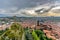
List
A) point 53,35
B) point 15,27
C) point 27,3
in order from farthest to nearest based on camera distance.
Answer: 1. point 27,3
2. point 53,35
3. point 15,27

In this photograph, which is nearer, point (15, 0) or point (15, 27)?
point (15, 27)

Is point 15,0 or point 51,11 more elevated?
point 15,0

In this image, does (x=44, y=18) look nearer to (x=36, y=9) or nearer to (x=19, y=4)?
(x=36, y=9)

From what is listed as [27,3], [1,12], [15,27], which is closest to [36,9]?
[27,3]

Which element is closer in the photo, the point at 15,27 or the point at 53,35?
the point at 15,27

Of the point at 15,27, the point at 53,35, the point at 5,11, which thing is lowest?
the point at 53,35

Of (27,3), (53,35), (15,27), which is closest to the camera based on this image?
(15,27)

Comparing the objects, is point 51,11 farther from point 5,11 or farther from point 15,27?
point 15,27

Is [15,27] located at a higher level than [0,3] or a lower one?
lower

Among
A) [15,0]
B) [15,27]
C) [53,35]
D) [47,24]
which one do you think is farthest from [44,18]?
[15,27]
